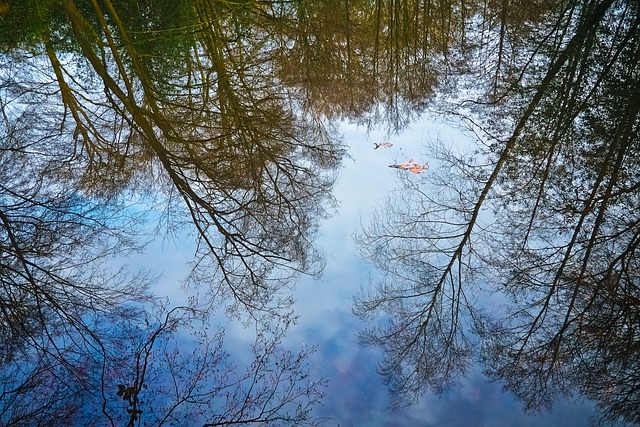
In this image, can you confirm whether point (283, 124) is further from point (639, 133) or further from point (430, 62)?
point (639, 133)

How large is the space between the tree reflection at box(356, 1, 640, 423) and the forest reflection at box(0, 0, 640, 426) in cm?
2

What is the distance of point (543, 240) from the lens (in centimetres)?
468

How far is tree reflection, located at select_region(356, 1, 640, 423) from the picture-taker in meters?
3.71

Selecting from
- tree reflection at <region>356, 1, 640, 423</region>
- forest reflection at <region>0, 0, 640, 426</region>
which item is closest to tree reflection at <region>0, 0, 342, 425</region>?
forest reflection at <region>0, 0, 640, 426</region>

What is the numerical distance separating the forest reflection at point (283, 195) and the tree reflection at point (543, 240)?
2 centimetres

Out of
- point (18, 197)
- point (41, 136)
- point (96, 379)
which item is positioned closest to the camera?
point (96, 379)

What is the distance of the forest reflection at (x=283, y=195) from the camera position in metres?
3.67

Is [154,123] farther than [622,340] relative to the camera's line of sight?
Yes

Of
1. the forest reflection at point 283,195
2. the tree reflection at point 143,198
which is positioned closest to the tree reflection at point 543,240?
the forest reflection at point 283,195

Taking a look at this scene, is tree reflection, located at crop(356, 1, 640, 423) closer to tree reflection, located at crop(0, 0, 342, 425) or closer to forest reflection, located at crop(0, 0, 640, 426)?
forest reflection, located at crop(0, 0, 640, 426)

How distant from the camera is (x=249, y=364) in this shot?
3.74m

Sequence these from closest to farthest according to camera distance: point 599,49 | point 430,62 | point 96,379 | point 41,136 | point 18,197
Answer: point 96,379 → point 18,197 → point 41,136 → point 599,49 → point 430,62

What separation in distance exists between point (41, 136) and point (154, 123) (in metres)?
1.59

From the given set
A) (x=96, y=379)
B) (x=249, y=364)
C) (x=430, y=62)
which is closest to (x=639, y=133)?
(x=430, y=62)
